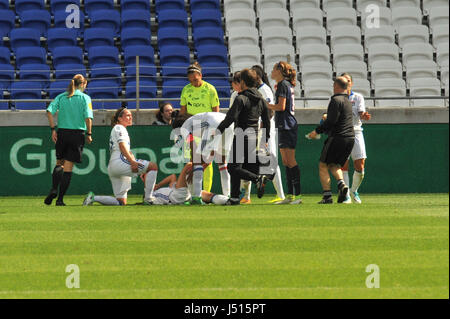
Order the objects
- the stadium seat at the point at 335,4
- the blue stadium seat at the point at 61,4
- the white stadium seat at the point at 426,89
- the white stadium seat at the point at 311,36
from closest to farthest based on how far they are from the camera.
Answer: the white stadium seat at the point at 426,89
the white stadium seat at the point at 311,36
the blue stadium seat at the point at 61,4
the stadium seat at the point at 335,4

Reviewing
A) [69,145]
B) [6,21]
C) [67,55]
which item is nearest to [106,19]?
[67,55]

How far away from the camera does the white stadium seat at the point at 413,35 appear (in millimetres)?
20719

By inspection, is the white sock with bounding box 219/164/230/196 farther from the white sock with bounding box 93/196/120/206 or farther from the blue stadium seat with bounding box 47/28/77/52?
the blue stadium seat with bounding box 47/28/77/52

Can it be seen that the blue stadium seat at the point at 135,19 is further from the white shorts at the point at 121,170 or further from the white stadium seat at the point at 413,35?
the white shorts at the point at 121,170

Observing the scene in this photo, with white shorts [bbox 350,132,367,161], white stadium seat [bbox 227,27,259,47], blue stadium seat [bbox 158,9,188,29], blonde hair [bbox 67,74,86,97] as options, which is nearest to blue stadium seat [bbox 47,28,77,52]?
blue stadium seat [bbox 158,9,188,29]

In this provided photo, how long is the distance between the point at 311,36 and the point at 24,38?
6.78 metres

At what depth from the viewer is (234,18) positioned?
70.6 feet

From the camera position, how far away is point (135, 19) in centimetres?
2127

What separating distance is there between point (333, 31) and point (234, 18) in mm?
2497

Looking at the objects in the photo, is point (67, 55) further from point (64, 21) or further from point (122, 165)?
point (122, 165)

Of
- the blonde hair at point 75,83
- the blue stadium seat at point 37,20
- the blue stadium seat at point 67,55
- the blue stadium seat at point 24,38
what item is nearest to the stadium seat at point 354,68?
the blue stadium seat at point 67,55

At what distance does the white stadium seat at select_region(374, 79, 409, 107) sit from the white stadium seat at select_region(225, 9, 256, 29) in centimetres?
420

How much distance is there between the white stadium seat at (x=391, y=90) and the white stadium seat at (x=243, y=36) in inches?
138
